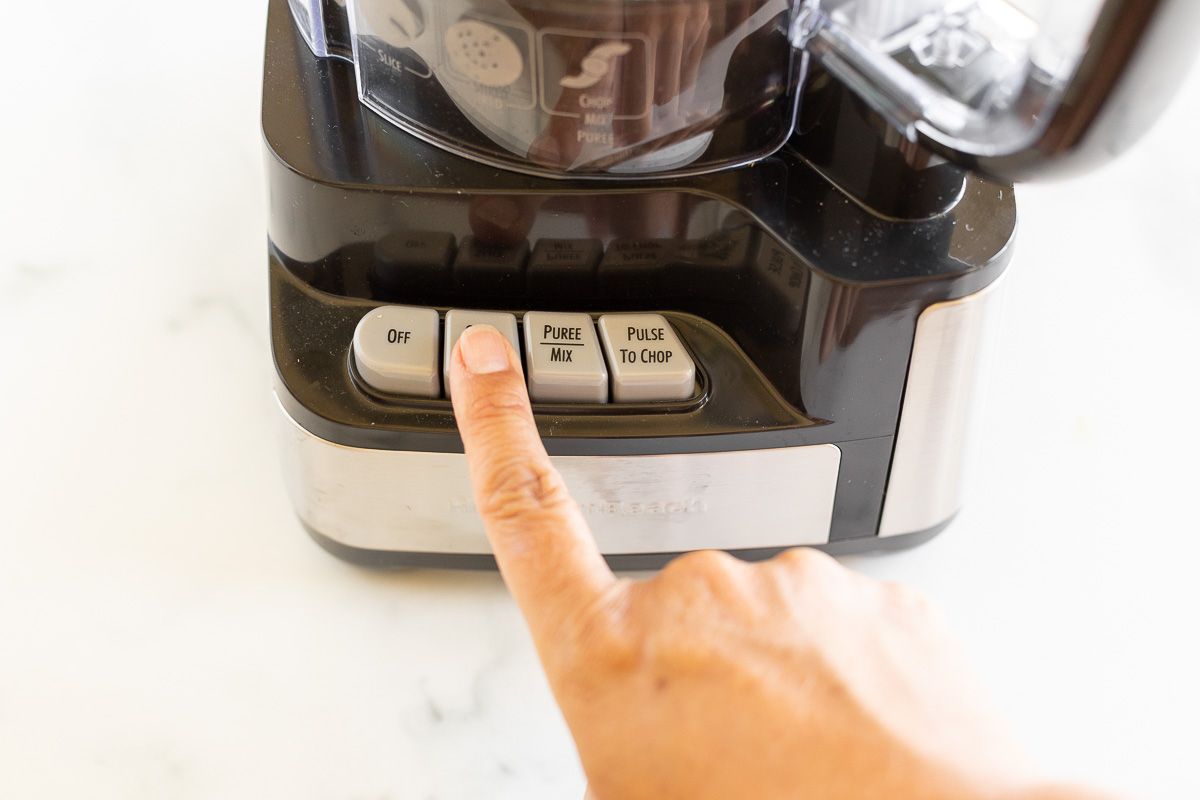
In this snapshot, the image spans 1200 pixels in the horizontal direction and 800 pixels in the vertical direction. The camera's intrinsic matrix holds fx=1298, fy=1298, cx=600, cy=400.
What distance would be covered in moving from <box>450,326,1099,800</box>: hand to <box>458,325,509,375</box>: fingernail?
3 centimetres

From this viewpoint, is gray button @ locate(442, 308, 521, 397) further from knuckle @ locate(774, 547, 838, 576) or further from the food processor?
knuckle @ locate(774, 547, 838, 576)

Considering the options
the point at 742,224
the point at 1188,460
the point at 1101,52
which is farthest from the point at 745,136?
the point at 1188,460

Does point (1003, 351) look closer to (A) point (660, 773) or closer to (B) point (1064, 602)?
(B) point (1064, 602)

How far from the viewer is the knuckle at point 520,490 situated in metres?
0.39

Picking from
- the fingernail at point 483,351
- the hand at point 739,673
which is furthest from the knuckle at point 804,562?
the fingernail at point 483,351

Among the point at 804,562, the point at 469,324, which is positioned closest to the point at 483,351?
the point at 469,324

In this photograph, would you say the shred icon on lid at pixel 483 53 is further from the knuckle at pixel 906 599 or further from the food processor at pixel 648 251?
the knuckle at pixel 906 599

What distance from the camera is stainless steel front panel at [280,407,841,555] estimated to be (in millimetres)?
451

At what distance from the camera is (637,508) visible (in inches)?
18.4

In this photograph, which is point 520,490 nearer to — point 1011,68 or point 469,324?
point 469,324

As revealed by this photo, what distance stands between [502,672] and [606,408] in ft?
0.36

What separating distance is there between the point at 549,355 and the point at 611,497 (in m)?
0.06

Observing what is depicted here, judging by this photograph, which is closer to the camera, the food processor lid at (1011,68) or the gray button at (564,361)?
the food processor lid at (1011,68)

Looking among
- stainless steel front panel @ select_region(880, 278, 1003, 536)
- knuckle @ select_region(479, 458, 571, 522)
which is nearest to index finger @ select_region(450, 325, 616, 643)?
knuckle @ select_region(479, 458, 571, 522)
